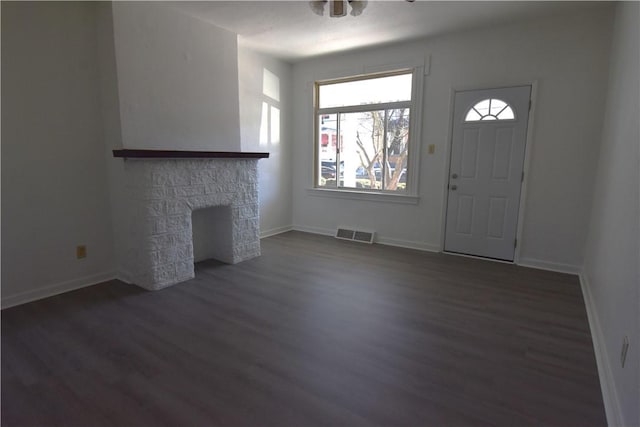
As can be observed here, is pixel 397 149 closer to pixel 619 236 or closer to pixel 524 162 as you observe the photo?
pixel 524 162

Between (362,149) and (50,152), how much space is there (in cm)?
356

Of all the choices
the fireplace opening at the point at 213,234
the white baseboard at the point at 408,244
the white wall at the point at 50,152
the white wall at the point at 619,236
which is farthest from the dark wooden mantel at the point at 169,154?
the white wall at the point at 619,236

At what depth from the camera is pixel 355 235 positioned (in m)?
4.97

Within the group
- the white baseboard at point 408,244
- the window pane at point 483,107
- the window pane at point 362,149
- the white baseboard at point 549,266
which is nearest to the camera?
the white baseboard at point 549,266

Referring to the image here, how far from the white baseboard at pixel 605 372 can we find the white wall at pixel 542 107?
3.63ft

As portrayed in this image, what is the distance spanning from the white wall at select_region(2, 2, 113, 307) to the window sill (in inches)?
115

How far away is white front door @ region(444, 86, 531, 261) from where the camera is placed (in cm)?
375

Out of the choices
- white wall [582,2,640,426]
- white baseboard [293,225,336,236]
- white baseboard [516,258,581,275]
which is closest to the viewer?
white wall [582,2,640,426]

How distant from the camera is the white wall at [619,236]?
4.79ft

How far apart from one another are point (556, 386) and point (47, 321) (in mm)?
3330

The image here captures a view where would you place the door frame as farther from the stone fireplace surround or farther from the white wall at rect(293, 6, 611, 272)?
the stone fireplace surround

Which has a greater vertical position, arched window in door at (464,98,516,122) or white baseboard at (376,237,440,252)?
arched window in door at (464,98,516,122)

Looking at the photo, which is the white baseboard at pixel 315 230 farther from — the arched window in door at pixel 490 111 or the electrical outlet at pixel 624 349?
the electrical outlet at pixel 624 349

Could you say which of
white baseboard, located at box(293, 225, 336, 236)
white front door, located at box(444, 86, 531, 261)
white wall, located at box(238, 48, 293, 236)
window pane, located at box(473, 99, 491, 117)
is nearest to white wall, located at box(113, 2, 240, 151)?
white wall, located at box(238, 48, 293, 236)
